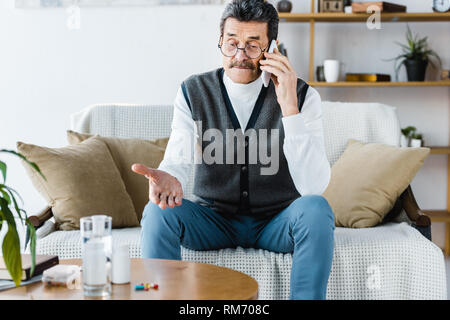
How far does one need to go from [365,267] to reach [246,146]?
1.84ft

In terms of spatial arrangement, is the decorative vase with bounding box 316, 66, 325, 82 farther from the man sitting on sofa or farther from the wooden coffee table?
the wooden coffee table

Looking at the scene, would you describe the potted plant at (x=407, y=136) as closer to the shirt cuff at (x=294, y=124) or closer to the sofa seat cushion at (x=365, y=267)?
the sofa seat cushion at (x=365, y=267)

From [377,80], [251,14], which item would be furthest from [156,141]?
[377,80]

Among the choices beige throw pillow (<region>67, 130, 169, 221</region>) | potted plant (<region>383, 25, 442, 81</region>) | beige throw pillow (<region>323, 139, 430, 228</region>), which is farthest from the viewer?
potted plant (<region>383, 25, 442, 81</region>)

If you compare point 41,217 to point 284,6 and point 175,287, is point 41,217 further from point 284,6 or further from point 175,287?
point 284,6

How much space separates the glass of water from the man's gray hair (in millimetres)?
966

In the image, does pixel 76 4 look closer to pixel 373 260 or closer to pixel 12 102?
pixel 12 102

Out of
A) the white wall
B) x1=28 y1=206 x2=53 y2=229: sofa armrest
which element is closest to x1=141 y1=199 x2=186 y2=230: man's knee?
x1=28 y1=206 x2=53 y2=229: sofa armrest

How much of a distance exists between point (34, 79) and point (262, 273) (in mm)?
2065

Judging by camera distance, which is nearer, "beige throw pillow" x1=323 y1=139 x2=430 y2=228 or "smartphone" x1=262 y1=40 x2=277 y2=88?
"smartphone" x1=262 y1=40 x2=277 y2=88

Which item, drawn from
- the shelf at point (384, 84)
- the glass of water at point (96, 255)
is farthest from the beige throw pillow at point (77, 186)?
the shelf at point (384, 84)

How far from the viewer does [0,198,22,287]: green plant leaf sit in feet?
3.43

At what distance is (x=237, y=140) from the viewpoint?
1908 mm

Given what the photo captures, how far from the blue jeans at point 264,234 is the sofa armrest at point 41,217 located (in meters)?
0.56
